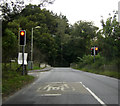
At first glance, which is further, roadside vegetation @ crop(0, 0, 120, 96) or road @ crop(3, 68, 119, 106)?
roadside vegetation @ crop(0, 0, 120, 96)

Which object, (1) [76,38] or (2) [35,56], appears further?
(1) [76,38]

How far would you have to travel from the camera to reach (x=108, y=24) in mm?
29906

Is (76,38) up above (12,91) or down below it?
above

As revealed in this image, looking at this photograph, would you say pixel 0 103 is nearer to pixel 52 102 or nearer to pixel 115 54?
pixel 52 102

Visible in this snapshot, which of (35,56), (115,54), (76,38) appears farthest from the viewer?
(76,38)

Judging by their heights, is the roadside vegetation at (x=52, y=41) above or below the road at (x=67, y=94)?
above

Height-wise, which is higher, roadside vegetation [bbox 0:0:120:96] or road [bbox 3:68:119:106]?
roadside vegetation [bbox 0:0:120:96]

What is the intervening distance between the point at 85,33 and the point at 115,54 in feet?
158

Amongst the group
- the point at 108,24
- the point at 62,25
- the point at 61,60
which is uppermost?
the point at 62,25

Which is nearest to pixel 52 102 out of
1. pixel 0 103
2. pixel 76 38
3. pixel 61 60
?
pixel 0 103

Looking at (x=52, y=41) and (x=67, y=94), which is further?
(x=52, y=41)

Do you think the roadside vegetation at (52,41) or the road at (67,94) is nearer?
the road at (67,94)

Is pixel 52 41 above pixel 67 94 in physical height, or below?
above

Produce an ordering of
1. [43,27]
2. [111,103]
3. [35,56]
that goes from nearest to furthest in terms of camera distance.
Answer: [111,103], [35,56], [43,27]
